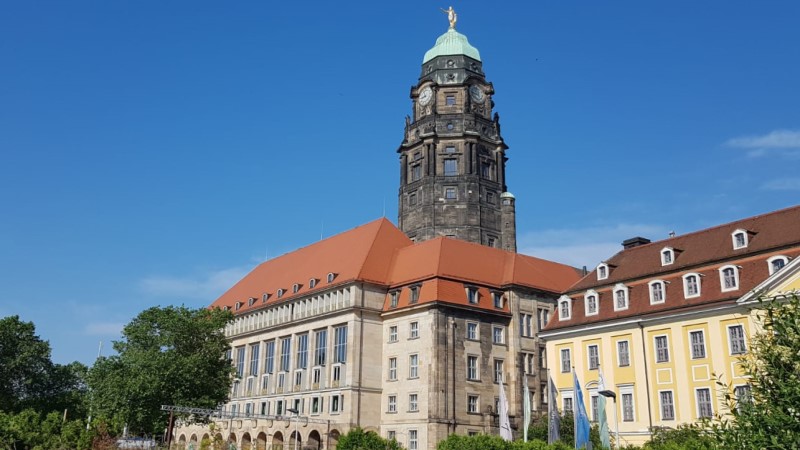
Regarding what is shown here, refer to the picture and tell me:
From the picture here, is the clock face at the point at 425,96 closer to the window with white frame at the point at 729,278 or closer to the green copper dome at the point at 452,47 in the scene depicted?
the green copper dome at the point at 452,47

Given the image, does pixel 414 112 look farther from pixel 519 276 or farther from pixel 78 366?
pixel 78 366

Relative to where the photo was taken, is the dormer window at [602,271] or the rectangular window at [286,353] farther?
the rectangular window at [286,353]

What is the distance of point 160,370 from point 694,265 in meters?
35.2

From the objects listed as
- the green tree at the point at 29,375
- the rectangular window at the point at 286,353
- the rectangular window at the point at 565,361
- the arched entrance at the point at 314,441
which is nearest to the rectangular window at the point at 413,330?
the arched entrance at the point at 314,441

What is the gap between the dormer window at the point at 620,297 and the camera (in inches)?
1879

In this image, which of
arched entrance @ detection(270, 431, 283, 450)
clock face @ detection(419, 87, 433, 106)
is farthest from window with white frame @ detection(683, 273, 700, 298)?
clock face @ detection(419, 87, 433, 106)

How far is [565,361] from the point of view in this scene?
50062 mm

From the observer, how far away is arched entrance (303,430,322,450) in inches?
2359

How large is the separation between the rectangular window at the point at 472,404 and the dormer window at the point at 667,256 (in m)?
18.4

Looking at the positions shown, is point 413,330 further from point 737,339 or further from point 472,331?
point 737,339

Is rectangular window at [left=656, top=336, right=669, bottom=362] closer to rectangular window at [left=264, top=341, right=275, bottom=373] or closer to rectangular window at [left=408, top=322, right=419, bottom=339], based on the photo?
rectangular window at [left=408, top=322, right=419, bottom=339]

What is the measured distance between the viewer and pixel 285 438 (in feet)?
206

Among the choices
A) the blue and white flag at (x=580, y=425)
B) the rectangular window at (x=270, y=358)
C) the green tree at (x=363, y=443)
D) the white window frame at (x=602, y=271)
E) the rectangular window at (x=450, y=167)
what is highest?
the rectangular window at (x=450, y=167)

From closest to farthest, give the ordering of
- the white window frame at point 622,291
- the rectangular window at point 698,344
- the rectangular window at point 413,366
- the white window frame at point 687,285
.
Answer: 1. the rectangular window at point 698,344
2. the white window frame at point 687,285
3. the white window frame at point 622,291
4. the rectangular window at point 413,366
